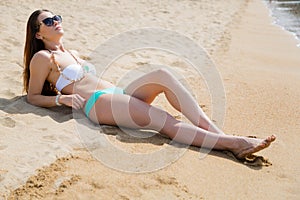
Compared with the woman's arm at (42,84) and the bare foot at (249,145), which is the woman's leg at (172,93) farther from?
the woman's arm at (42,84)

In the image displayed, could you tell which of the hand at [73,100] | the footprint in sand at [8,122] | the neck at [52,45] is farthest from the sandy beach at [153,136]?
the neck at [52,45]

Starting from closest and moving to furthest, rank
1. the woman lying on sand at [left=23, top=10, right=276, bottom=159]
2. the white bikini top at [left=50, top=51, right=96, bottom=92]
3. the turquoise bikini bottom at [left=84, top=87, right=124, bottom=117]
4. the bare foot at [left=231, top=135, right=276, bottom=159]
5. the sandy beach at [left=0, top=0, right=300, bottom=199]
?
the sandy beach at [left=0, top=0, right=300, bottom=199] < the bare foot at [left=231, top=135, right=276, bottom=159] < the woman lying on sand at [left=23, top=10, right=276, bottom=159] < the turquoise bikini bottom at [left=84, top=87, right=124, bottom=117] < the white bikini top at [left=50, top=51, right=96, bottom=92]

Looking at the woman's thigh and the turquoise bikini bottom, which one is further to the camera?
the turquoise bikini bottom

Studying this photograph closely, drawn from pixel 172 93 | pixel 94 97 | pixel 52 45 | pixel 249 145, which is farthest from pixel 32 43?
pixel 249 145

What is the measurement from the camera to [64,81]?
337 cm

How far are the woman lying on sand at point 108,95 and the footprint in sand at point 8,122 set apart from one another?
1.02 ft

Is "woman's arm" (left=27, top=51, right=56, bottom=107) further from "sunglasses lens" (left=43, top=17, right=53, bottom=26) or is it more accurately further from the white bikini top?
"sunglasses lens" (left=43, top=17, right=53, bottom=26)

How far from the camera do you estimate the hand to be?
10.6 ft

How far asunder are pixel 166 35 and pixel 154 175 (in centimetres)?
469

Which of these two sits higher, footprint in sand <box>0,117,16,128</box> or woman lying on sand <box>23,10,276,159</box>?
woman lying on sand <box>23,10,276,159</box>

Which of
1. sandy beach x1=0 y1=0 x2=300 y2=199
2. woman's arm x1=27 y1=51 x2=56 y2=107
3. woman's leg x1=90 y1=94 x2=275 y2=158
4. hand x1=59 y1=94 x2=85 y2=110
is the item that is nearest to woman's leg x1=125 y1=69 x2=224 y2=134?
woman's leg x1=90 y1=94 x2=275 y2=158

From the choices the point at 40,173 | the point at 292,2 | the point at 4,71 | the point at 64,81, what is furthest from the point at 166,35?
the point at 292,2

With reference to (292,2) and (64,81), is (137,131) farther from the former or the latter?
(292,2)

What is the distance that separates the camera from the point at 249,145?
2918 mm
